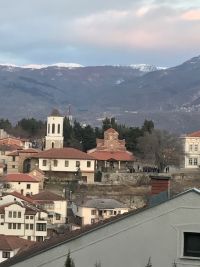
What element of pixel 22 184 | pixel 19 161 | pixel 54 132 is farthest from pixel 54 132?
pixel 22 184

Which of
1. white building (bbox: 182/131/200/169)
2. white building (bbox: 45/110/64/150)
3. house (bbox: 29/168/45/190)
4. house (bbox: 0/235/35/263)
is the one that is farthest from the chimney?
white building (bbox: 45/110/64/150)

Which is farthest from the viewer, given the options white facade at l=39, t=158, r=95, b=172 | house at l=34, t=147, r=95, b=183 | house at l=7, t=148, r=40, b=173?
house at l=7, t=148, r=40, b=173

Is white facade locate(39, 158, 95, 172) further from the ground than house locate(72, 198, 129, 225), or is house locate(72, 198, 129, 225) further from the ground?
white facade locate(39, 158, 95, 172)

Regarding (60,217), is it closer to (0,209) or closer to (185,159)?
(0,209)

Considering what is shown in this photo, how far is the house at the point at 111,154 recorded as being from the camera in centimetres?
9006

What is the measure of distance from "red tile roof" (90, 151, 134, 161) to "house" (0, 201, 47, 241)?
2999cm

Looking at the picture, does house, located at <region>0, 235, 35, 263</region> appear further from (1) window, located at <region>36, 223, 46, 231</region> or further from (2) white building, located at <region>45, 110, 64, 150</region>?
(2) white building, located at <region>45, 110, 64, 150</region>

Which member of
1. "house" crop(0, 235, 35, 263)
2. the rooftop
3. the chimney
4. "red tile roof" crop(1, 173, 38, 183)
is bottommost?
"house" crop(0, 235, 35, 263)

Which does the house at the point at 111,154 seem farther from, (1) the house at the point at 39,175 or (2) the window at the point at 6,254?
(2) the window at the point at 6,254

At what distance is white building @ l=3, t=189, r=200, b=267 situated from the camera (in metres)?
9.41

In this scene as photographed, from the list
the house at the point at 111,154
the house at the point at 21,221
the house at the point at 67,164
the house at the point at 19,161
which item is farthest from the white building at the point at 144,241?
the house at the point at 19,161

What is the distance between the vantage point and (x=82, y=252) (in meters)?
9.89

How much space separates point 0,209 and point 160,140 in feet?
121

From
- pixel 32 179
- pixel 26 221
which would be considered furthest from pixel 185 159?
pixel 26 221
